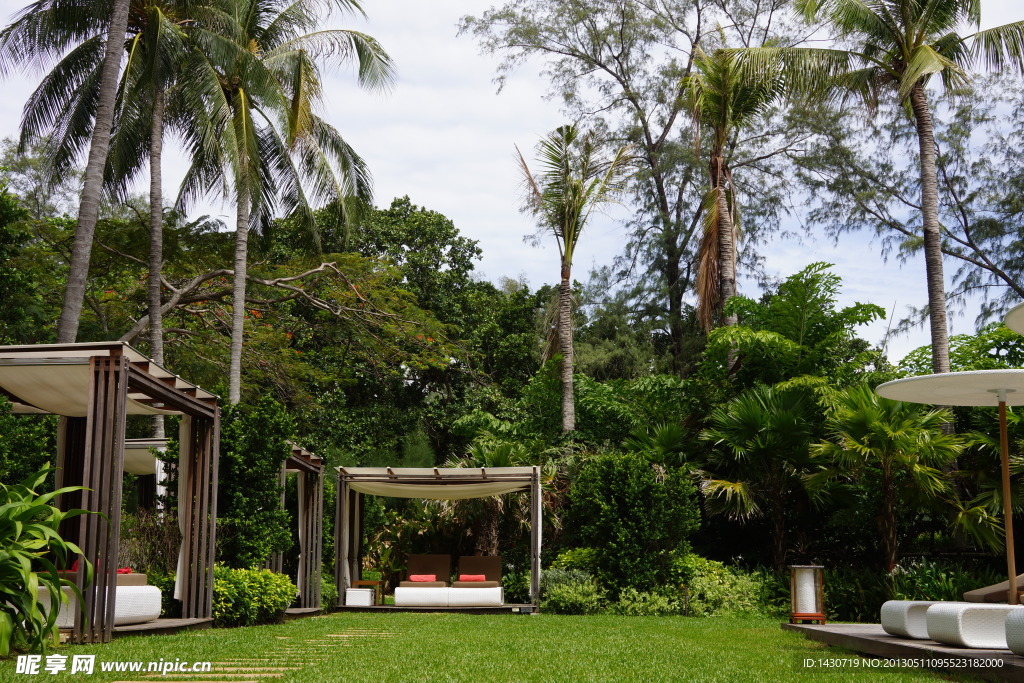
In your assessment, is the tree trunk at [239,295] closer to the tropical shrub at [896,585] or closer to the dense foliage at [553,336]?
the dense foliage at [553,336]

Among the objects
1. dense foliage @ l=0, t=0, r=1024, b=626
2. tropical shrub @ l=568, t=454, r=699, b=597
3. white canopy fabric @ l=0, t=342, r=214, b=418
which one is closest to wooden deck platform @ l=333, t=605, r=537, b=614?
dense foliage @ l=0, t=0, r=1024, b=626

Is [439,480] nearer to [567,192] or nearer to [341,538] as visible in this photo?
[341,538]

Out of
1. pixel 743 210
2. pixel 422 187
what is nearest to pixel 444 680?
pixel 422 187

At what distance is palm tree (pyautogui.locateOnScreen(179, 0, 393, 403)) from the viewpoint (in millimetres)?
14633

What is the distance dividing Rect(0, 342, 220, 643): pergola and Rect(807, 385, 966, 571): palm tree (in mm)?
7897

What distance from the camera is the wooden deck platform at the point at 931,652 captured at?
5.67 m

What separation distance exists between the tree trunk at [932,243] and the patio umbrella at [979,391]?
20.1 feet

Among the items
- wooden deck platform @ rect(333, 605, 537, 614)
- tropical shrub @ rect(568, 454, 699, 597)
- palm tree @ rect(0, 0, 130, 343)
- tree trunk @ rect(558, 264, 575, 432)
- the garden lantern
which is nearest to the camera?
the garden lantern

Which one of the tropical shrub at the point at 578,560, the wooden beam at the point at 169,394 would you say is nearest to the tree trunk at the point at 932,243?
the tropical shrub at the point at 578,560

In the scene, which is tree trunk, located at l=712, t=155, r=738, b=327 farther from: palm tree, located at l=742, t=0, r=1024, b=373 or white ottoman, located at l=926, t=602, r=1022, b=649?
white ottoman, located at l=926, t=602, r=1022, b=649

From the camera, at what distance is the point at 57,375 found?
336 inches

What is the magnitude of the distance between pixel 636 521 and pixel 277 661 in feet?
26.4

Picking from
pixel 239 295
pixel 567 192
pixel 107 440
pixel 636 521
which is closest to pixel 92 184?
pixel 239 295

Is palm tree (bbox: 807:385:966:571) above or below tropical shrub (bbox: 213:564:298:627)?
above
